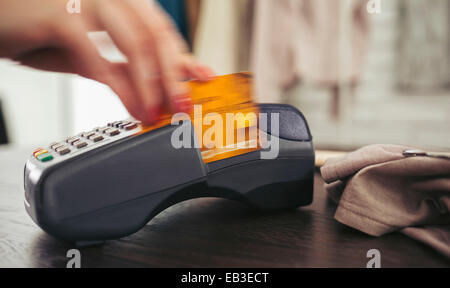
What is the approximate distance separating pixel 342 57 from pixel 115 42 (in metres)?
0.68

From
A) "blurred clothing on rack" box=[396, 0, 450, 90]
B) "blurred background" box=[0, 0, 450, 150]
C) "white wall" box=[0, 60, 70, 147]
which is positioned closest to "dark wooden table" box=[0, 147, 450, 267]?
"blurred background" box=[0, 0, 450, 150]

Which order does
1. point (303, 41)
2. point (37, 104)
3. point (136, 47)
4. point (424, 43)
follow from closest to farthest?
1. point (136, 47)
2. point (303, 41)
3. point (424, 43)
4. point (37, 104)

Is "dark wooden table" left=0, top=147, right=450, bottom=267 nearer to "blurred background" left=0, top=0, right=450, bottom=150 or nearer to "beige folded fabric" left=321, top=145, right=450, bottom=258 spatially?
"beige folded fabric" left=321, top=145, right=450, bottom=258

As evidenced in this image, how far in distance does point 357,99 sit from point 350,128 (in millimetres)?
87

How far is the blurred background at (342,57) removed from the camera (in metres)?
0.82

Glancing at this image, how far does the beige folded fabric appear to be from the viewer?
27cm

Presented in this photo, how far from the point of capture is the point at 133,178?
0.27 metres

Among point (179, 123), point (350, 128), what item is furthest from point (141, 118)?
point (350, 128)

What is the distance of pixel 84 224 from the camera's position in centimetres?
25

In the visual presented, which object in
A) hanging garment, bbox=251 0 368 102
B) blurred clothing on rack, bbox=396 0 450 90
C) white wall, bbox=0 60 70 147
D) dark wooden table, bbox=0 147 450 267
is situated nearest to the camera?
dark wooden table, bbox=0 147 450 267

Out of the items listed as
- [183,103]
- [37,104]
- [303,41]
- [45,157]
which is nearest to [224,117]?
[183,103]

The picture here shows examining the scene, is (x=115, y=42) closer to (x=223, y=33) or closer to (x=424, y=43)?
(x=223, y=33)

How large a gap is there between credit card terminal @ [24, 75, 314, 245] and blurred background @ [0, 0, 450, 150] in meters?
0.49

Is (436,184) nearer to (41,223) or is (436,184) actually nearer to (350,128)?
(41,223)
